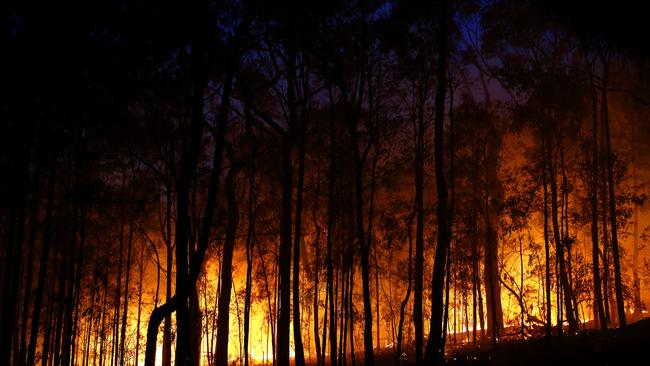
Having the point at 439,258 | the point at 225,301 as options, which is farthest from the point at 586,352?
the point at 225,301

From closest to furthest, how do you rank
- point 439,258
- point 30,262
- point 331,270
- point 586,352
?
point 586,352 → point 439,258 → point 331,270 → point 30,262

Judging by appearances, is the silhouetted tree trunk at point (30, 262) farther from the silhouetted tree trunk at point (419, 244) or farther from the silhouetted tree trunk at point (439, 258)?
the silhouetted tree trunk at point (419, 244)

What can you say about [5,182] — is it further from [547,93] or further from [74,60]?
[547,93]

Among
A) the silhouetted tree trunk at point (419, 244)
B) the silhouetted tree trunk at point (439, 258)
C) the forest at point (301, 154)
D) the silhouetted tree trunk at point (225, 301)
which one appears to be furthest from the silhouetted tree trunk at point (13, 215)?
the silhouetted tree trunk at point (419, 244)

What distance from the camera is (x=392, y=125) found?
1325 centimetres

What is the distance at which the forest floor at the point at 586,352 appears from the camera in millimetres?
6488

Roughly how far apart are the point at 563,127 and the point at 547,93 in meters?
1.15

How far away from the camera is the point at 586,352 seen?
747 centimetres

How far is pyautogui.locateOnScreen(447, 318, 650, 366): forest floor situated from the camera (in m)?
6.49

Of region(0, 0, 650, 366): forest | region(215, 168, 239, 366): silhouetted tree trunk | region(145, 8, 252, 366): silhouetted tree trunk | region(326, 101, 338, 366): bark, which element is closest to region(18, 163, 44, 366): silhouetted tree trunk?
region(0, 0, 650, 366): forest

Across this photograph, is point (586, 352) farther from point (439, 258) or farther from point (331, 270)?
point (331, 270)

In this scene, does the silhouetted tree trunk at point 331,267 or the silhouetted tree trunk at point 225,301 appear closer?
the silhouetted tree trunk at point 331,267

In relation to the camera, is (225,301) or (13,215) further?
(225,301)

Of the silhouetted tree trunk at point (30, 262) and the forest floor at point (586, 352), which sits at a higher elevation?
the silhouetted tree trunk at point (30, 262)
